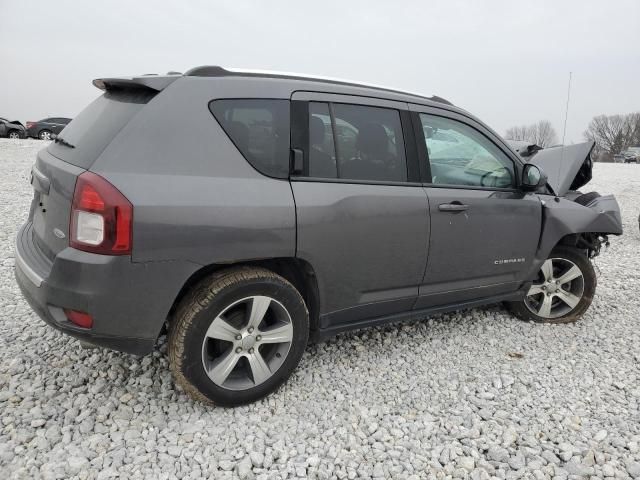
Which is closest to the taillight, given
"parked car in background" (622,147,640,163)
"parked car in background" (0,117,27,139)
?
"parked car in background" (0,117,27,139)

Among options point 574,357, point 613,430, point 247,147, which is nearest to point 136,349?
point 247,147

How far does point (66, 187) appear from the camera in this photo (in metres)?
2.17

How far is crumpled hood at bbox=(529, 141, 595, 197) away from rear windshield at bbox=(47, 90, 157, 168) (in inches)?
138

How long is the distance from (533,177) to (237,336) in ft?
7.91

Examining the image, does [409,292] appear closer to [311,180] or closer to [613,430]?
[311,180]

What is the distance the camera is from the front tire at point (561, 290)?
384 centimetres

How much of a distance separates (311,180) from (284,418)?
132cm

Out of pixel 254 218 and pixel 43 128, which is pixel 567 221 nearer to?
pixel 254 218

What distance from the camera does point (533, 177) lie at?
3.36 meters

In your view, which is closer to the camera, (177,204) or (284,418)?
(177,204)

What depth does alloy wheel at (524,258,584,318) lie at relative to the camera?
151 inches

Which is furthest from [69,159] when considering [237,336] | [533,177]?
[533,177]

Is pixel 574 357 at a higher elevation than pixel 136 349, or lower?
lower

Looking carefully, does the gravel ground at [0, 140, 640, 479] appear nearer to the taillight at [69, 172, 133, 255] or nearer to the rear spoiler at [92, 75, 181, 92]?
the taillight at [69, 172, 133, 255]
